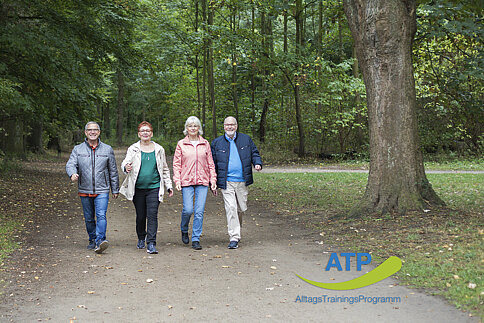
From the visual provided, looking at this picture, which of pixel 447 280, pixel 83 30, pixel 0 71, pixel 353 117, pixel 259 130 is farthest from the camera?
pixel 259 130

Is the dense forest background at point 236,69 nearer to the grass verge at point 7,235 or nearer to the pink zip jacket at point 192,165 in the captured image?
the grass verge at point 7,235

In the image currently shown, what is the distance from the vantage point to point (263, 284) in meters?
5.91

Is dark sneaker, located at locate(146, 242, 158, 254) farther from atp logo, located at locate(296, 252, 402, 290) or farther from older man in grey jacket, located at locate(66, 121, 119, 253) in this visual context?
atp logo, located at locate(296, 252, 402, 290)

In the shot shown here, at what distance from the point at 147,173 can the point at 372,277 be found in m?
3.68

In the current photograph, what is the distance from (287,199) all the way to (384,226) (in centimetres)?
515

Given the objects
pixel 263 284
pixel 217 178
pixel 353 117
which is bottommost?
pixel 263 284

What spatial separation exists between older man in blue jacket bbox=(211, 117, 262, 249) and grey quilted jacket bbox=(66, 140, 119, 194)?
64.6 inches

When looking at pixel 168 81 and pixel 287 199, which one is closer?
pixel 287 199

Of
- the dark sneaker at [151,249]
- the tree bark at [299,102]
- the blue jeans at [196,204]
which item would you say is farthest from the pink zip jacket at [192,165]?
the tree bark at [299,102]

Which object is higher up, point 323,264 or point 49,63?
point 49,63

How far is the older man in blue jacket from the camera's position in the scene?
26.5 feet

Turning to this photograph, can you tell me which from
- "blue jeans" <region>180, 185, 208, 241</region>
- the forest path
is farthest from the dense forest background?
"blue jeans" <region>180, 185, 208, 241</region>

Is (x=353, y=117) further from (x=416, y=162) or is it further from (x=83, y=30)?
(x=416, y=162)

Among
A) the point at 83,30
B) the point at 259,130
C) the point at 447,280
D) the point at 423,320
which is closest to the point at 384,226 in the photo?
the point at 447,280
